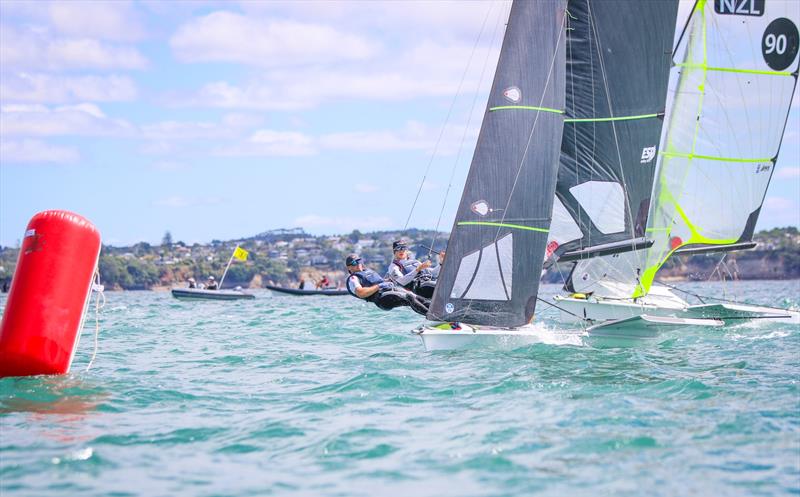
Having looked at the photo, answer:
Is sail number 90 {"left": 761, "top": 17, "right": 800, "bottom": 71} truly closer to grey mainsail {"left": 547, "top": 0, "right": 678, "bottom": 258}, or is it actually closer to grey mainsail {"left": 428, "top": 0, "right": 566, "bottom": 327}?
grey mainsail {"left": 547, "top": 0, "right": 678, "bottom": 258}

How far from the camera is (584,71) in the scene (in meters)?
19.2

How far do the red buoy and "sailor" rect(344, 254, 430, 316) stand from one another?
16.9 feet

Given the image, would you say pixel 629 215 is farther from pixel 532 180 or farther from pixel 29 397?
pixel 29 397

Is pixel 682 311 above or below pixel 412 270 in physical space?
below

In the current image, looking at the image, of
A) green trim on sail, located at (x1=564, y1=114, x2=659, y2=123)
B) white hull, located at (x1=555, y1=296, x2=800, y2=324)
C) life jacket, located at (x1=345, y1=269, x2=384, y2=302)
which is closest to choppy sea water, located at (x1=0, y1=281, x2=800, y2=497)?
life jacket, located at (x1=345, y1=269, x2=384, y2=302)

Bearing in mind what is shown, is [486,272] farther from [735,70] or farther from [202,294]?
[202,294]

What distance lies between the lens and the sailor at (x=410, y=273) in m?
17.1

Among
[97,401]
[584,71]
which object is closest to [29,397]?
[97,401]

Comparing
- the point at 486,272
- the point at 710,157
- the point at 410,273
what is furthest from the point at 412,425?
the point at 710,157

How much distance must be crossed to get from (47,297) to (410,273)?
689 centimetres

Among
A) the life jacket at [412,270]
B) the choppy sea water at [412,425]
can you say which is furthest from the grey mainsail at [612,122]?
the choppy sea water at [412,425]

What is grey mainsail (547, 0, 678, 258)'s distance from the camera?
19.2 m

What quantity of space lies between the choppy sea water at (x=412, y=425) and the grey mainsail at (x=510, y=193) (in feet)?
3.12

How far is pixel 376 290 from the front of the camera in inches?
640
